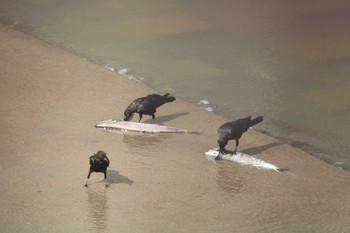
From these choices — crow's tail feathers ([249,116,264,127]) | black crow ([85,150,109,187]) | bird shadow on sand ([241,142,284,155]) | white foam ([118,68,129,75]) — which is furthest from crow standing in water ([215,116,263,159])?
white foam ([118,68,129,75])

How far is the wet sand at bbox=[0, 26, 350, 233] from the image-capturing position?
7.47 meters

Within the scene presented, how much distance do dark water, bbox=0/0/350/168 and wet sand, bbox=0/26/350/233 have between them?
50cm

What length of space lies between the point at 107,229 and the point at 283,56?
504 centimetres

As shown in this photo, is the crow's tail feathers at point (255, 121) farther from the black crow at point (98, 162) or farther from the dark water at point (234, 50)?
the black crow at point (98, 162)

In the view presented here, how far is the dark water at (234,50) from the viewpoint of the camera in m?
10.0

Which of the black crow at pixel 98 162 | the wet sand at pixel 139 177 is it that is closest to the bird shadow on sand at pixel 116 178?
the wet sand at pixel 139 177

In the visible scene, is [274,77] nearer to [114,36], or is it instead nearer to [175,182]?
[114,36]

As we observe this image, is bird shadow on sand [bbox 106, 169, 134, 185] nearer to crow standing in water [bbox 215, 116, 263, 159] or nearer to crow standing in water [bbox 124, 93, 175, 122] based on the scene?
crow standing in water [bbox 215, 116, 263, 159]

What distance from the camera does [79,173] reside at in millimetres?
8289

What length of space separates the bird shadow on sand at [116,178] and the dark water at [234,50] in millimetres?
1884

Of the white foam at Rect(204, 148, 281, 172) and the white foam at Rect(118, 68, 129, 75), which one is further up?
the white foam at Rect(118, 68, 129, 75)

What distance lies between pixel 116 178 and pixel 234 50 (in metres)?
4.01

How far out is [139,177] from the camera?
8273 mm

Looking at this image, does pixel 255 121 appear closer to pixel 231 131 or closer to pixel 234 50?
pixel 231 131
